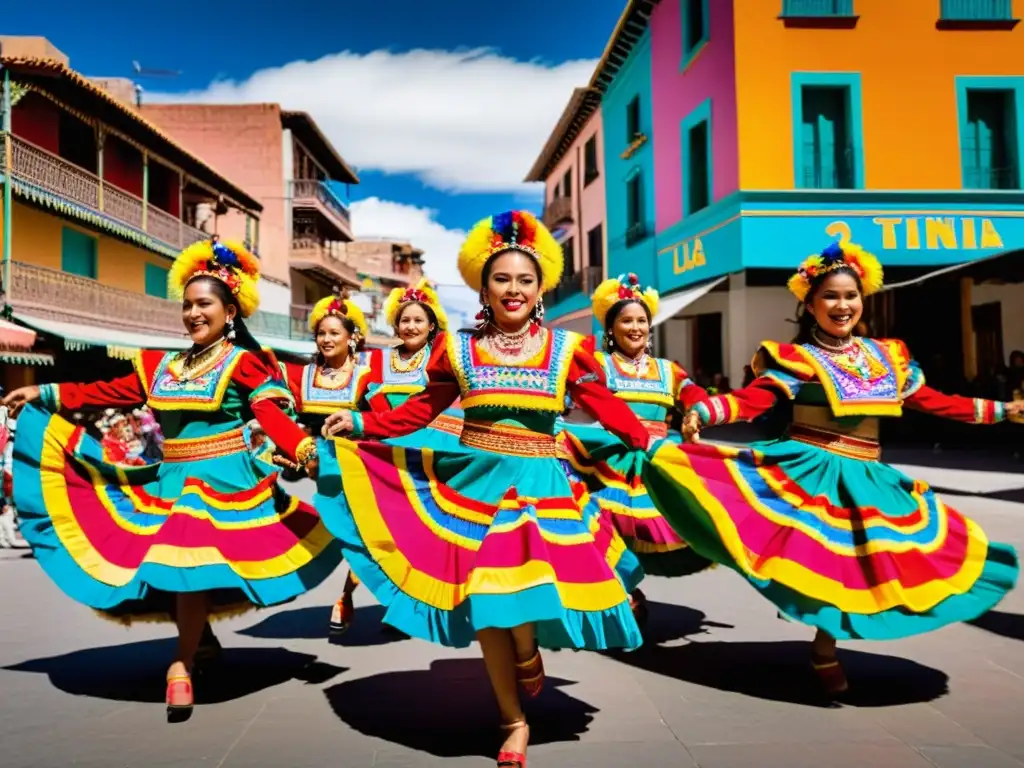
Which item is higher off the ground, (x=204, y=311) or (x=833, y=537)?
(x=204, y=311)

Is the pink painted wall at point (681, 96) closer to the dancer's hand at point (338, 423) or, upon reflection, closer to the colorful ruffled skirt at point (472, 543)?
the dancer's hand at point (338, 423)

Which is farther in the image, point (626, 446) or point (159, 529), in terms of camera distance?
point (626, 446)

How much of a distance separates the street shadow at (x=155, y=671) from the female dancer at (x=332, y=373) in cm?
132

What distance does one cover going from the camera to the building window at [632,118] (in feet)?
85.3

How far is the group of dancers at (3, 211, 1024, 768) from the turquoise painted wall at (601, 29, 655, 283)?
810 inches

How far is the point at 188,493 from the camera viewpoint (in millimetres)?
4164

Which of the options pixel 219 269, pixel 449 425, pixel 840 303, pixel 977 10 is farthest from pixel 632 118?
pixel 219 269

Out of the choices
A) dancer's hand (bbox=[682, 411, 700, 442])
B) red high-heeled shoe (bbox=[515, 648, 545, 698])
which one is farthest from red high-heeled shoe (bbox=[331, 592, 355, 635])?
dancer's hand (bbox=[682, 411, 700, 442])

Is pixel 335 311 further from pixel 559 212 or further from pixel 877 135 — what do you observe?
pixel 559 212

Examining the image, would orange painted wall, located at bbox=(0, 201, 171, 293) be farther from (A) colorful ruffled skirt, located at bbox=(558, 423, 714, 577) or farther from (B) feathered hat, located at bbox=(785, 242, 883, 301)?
(B) feathered hat, located at bbox=(785, 242, 883, 301)

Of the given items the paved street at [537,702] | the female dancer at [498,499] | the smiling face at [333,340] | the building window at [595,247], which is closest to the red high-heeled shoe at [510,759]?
the female dancer at [498,499]

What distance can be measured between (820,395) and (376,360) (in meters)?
3.23

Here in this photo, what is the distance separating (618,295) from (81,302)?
18.0m

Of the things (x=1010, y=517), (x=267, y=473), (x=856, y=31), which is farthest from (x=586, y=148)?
(x=267, y=473)
